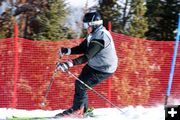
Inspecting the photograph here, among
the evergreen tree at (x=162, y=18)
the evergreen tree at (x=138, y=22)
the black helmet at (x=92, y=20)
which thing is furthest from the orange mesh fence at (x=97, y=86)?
the evergreen tree at (x=162, y=18)

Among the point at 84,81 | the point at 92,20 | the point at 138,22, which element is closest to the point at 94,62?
the point at 84,81

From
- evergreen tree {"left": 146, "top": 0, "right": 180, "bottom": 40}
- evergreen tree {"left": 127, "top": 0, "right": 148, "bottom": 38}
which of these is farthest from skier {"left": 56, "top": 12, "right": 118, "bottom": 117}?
evergreen tree {"left": 146, "top": 0, "right": 180, "bottom": 40}

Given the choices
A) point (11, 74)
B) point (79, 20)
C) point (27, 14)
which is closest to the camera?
point (11, 74)

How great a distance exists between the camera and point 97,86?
466 inches

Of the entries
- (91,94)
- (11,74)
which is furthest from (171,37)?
(11,74)

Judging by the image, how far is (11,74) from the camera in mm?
11320

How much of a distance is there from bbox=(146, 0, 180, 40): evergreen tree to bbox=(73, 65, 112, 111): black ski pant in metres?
7.92

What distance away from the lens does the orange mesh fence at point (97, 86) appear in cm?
1139

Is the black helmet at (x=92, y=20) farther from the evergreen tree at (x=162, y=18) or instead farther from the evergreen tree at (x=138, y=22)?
the evergreen tree at (x=162, y=18)

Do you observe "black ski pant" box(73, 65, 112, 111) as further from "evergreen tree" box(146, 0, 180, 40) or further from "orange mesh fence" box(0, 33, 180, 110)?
"evergreen tree" box(146, 0, 180, 40)

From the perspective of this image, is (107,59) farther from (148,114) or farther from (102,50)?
(148,114)

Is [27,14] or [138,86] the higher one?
[27,14]

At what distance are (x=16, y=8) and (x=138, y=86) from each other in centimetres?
566

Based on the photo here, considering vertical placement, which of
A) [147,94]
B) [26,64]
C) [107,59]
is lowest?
[147,94]
